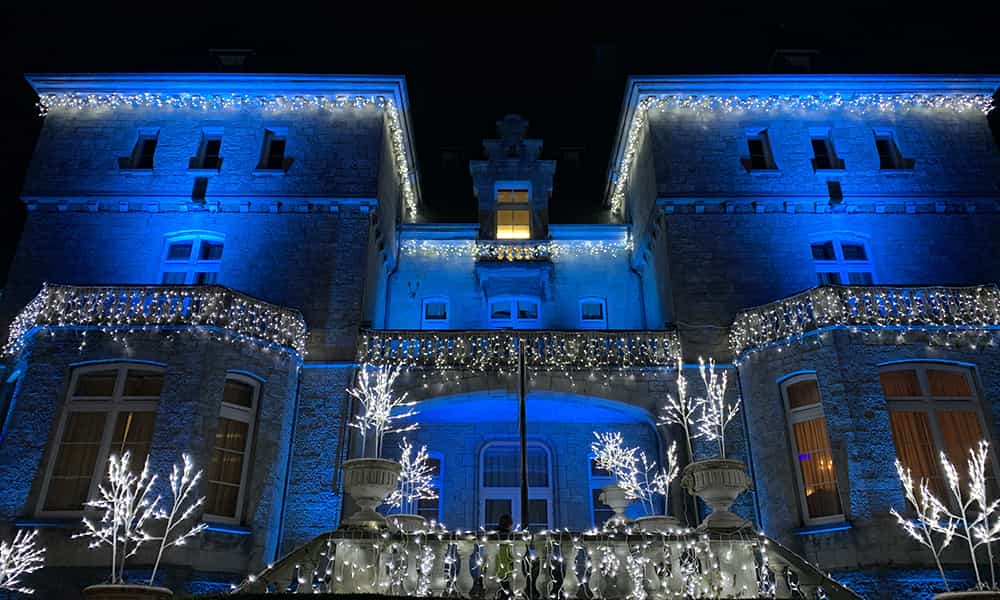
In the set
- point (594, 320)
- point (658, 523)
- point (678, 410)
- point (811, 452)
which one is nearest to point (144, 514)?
point (658, 523)

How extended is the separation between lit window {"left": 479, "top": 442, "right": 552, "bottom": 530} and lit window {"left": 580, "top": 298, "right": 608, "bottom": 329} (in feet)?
13.0

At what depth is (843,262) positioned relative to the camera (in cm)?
1686

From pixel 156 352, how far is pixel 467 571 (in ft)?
27.2

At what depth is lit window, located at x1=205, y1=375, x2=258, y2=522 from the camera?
13281mm

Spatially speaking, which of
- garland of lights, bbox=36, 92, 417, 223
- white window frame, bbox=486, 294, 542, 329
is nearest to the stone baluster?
white window frame, bbox=486, 294, 542, 329

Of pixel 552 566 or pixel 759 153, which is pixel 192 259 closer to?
pixel 552 566

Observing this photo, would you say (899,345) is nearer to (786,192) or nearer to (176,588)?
(786,192)

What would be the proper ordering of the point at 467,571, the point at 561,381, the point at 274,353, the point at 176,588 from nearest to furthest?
the point at 467,571, the point at 176,588, the point at 274,353, the point at 561,381

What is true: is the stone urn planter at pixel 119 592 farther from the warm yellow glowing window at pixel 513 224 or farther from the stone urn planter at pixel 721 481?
the warm yellow glowing window at pixel 513 224

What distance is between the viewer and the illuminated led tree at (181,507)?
39.0ft

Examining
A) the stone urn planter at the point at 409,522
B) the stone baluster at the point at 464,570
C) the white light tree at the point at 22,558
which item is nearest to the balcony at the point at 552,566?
the stone baluster at the point at 464,570

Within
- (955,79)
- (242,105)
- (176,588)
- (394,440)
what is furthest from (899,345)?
(242,105)

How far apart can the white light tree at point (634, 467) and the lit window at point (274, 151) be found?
1006cm

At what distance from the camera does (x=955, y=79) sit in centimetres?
1816
